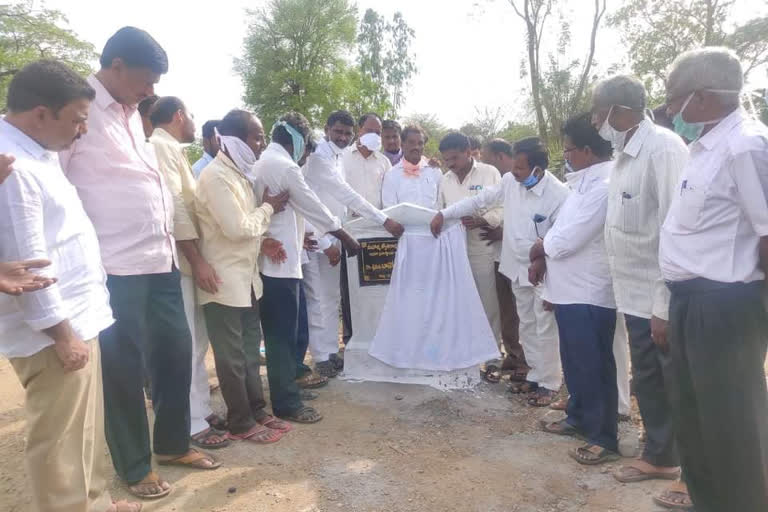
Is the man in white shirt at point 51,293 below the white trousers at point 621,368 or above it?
above

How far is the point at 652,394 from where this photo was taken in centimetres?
314

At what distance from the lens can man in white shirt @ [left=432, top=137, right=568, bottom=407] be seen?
4234 mm

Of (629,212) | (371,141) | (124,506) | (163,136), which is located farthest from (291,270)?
(371,141)

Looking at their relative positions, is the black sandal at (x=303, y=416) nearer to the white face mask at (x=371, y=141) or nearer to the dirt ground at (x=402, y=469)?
the dirt ground at (x=402, y=469)

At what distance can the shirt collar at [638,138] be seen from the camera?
304 cm

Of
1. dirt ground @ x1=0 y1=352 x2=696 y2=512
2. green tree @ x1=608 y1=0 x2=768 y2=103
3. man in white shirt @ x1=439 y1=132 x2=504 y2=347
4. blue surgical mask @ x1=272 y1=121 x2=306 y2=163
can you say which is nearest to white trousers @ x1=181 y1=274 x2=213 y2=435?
dirt ground @ x1=0 y1=352 x2=696 y2=512

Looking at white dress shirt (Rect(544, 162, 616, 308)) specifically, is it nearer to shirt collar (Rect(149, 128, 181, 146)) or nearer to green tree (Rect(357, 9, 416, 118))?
shirt collar (Rect(149, 128, 181, 146))

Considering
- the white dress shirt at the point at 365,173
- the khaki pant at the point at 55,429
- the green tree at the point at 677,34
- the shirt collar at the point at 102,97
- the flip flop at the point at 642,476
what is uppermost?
the green tree at the point at 677,34

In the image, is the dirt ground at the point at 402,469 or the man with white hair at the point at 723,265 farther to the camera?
the dirt ground at the point at 402,469

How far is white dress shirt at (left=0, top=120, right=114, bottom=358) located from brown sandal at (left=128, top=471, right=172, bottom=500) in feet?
3.61

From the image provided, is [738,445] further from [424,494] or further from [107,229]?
[107,229]

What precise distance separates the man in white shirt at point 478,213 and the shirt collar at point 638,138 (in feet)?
5.94

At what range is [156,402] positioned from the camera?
3.26m


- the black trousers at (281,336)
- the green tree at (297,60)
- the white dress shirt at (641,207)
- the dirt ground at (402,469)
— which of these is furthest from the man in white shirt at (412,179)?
the green tree at (297,60)
